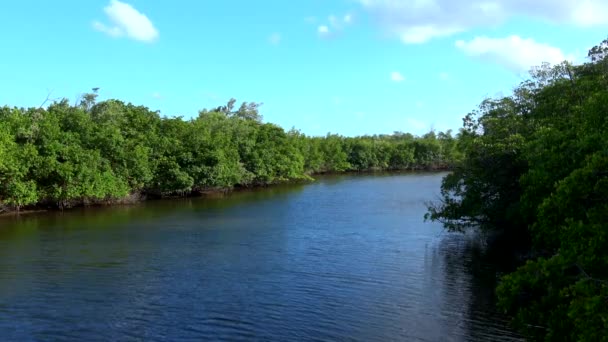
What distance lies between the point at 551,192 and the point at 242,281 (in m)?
11.9

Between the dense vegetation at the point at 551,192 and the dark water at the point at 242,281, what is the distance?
2.81 m

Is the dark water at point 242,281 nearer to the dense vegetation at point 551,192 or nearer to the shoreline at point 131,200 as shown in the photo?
the dense vegetation at point 551,192

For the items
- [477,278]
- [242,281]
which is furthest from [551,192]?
[242,281]

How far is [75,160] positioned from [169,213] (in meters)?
8.22

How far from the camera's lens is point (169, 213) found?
4053 centimetres

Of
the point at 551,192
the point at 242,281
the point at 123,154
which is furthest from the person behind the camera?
the point at 123,154

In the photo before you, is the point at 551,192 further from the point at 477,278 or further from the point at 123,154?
the point at 123,154

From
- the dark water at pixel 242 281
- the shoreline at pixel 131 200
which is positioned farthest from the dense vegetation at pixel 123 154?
the dark water at pixel 242 281

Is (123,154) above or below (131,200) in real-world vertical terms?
above

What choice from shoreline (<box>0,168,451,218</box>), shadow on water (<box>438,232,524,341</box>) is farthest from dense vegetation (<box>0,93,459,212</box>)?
shadow on water (<box>438,232,524,341</box>)

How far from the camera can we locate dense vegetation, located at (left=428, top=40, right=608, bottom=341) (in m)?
8.77

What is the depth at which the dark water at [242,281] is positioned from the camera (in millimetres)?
15078

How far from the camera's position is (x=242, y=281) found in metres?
20.0

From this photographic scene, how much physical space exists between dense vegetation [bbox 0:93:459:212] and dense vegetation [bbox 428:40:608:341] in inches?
1119
